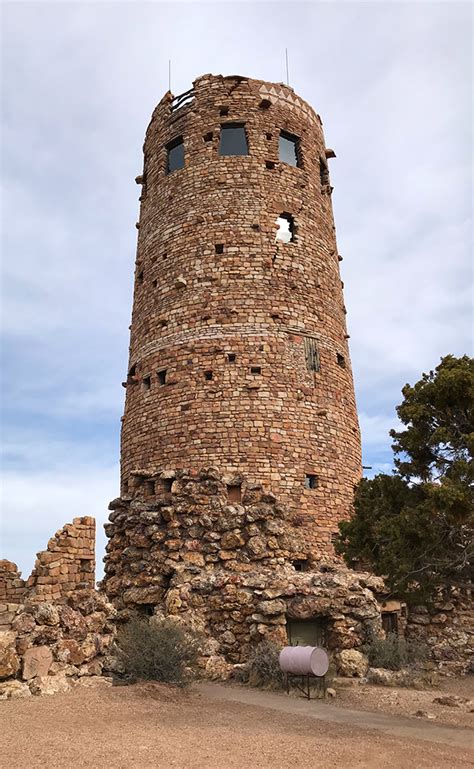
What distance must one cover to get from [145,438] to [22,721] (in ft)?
32.6

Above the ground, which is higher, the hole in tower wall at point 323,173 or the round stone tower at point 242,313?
the hole in tower wall at point 323,173

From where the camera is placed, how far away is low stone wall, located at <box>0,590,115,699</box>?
10.1 m

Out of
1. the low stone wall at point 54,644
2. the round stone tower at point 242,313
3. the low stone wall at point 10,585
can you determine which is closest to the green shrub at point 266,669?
the low stone wall at point 54,644

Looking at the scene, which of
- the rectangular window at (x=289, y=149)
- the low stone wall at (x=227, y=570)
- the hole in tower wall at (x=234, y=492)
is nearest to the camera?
the low stone wall at (x=227, y=570)

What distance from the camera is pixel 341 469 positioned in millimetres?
17672

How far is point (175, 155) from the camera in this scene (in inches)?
823

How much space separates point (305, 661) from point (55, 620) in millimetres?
4336

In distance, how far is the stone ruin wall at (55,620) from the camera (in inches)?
401

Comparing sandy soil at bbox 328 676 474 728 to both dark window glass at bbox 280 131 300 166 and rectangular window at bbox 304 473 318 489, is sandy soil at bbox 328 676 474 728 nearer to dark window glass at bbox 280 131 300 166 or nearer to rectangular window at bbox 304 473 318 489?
rectangular window at bbox 304 473 318 489

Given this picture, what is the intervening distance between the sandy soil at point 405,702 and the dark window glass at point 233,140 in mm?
15088

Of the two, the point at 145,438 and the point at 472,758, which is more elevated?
the point at 145,438

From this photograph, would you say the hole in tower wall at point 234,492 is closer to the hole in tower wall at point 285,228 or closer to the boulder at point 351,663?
the boulder at point 351,663

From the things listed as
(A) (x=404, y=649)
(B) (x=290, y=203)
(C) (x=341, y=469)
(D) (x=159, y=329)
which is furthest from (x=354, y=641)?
(B) (x=290, y=203)

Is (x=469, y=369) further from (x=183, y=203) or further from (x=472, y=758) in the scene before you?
(x=183, y=203)
